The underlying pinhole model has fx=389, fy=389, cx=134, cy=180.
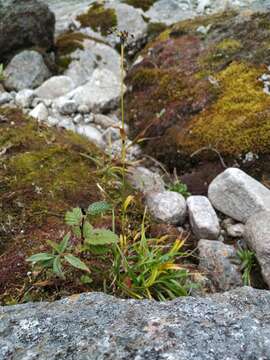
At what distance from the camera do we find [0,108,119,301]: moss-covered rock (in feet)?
9.42

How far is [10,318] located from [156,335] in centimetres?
69

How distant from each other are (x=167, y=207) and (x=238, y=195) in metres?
0.73

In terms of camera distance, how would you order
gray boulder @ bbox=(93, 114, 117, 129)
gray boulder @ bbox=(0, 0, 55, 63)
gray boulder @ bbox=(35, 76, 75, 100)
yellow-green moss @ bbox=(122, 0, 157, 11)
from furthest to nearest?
yellow-green moss @ bbox=(122, 0, 157, 11) < gray boulder @ bbox=(0, 0, 55, 63) < gray boulder @ bbox=(35, 76, 75, 100) < gray boulder @ bbox=(93, 114, 117, 129)

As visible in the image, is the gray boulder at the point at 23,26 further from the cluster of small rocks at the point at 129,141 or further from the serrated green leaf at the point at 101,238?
the serrated green leaf at the point at 101,238

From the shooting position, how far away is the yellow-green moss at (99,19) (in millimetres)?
9898

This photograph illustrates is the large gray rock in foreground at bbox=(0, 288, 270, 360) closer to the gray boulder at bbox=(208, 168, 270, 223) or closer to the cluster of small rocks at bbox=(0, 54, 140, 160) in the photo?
the gray boulder at bbox=(208, 168, 270, 223)

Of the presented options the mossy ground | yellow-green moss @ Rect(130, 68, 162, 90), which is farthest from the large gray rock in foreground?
yellow-green moss @ Rect(130, 68, 162, 90)

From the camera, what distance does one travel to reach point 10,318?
1.81 m

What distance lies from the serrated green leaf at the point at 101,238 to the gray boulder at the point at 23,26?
6.50 meters

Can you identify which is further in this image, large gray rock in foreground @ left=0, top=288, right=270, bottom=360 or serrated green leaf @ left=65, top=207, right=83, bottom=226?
→ serrated green leaf @ left=65, top=207, right=83, bottom=226

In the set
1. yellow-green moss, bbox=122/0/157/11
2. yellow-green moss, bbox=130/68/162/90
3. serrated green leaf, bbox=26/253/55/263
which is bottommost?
yellow-green moss, bbox=130/68/162/90

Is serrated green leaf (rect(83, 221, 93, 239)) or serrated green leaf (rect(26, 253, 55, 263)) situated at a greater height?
serrated green leaf (rect(83, 221, 93, 239))

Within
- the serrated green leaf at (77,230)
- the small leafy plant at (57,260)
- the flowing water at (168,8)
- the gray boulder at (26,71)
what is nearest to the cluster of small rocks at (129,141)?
the gray boulder at (26,71)

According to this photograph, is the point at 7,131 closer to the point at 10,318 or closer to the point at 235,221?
the point at 235,221
